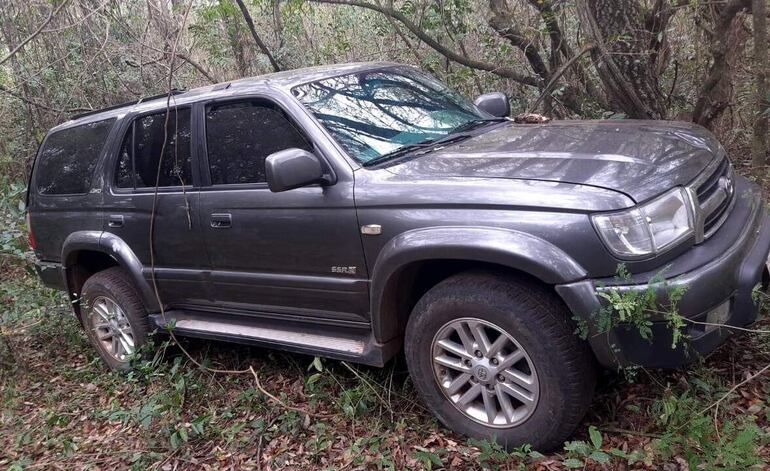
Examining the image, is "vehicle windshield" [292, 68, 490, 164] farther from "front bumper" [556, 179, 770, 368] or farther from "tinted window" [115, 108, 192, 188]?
"front bumper" [556, 179, 770, 368]

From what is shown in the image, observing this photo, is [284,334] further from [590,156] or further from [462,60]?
[462,60]

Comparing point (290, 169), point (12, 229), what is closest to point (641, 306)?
point (290, 169)

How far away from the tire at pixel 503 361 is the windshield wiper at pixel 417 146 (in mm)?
766

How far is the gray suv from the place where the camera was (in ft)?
8.45

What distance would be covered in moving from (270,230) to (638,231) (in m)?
1.90

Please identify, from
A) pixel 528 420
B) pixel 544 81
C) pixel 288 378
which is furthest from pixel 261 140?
pixel 544 81

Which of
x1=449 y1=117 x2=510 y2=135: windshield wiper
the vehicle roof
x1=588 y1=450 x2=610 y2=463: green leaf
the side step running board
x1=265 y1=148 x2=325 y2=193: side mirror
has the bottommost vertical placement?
x1=588 y1=450 x2=610 y2=463: green leaf

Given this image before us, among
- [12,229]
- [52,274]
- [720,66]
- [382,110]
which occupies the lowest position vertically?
[52,274]

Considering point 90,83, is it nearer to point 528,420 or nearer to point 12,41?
point 12,41

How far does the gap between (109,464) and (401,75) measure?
2983mm

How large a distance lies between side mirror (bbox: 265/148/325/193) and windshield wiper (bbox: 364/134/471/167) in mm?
305

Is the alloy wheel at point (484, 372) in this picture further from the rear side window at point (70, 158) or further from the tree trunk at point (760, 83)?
the tree trunk at point (760, 83)

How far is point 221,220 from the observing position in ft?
12.2

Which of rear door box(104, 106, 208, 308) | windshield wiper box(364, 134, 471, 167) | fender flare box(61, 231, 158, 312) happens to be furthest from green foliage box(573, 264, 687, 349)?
fender flare box(61, 231, 158, 312)
